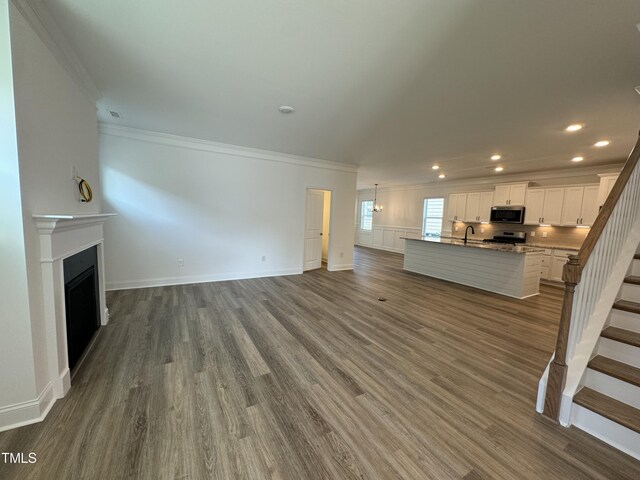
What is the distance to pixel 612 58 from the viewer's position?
2.01 m

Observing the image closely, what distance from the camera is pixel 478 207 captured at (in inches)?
289

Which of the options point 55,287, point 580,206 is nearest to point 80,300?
point 55,287

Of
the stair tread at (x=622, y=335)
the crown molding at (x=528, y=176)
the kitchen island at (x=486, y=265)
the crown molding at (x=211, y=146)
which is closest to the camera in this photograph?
the stair tread at (x=622, y=335)

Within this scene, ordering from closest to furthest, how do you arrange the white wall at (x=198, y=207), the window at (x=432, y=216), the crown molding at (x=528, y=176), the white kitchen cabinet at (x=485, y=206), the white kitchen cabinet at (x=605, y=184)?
the white wall at (x=198, y=207), the white kitchen cabinet at (x=605, y=184), the crown molding at (x=528, y=176), the white kitchen cabinet at (x=485, y=206), the window at (x=432, y=216)

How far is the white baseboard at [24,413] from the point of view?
159 cm

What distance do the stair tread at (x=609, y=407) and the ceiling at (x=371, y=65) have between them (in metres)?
2.57

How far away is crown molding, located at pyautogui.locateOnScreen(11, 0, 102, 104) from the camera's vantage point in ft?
5.48

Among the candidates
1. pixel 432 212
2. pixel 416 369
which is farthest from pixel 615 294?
pixel 432 212

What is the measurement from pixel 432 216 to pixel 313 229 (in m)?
4.85

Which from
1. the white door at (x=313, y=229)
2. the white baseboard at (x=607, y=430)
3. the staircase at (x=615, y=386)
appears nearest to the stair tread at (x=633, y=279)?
the staircase at (x=615, y=386)

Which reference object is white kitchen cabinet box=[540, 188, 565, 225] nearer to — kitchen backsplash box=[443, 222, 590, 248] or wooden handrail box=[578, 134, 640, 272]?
kitchen backsplash box=[443, 222, 590, 248]

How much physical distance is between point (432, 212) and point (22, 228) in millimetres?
9496

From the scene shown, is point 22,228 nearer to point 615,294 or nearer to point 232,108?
point 232,108

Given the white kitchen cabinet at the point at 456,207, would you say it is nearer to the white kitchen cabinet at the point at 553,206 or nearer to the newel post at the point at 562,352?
the white kitchen cabinet at the point at 553,206
